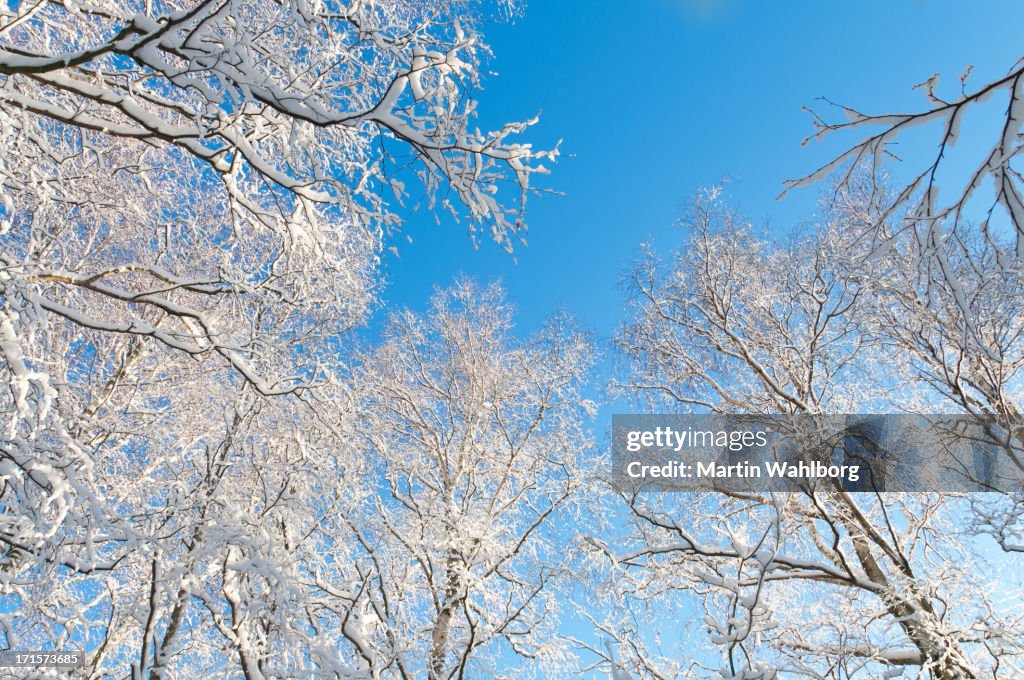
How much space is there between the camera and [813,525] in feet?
21.2

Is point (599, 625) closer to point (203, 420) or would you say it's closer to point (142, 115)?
point (142, 115)

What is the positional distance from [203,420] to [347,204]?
181 inches

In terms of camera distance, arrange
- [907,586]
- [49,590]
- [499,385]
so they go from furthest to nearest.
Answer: [499,385]
[907,586]
[49,590]

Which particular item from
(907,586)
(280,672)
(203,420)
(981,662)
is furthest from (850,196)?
(203,420)

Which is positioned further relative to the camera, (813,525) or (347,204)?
(813,525)

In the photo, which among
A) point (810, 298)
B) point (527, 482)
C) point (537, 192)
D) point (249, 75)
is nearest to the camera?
point (249, 75)

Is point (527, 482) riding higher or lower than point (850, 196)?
lower

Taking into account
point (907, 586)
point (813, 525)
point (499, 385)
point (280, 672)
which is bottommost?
point (280, 672)

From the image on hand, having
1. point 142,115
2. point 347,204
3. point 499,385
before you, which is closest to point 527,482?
point 499,385

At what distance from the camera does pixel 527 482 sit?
762 cm

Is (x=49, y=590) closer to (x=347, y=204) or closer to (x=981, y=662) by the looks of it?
(x=347, y=204)

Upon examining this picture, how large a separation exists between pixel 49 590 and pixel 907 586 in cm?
557

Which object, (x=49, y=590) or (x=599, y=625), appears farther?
(x=599, y=625)

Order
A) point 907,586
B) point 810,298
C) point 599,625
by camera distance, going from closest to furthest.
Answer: point 599,625 → point 907,586 → point 810,298
